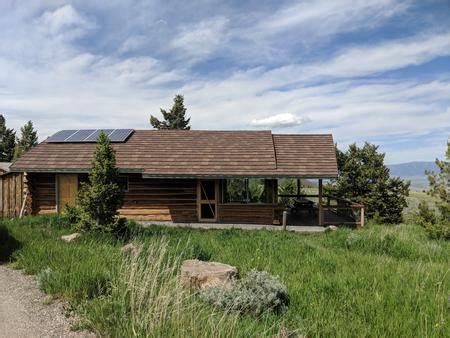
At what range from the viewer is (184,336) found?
4227mm

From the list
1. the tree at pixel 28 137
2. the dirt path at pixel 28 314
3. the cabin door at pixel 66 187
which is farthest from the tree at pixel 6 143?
the dirt path at pixel 28 314

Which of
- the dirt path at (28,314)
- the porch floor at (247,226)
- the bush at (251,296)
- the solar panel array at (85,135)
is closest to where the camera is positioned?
the dirt path at (28,314)

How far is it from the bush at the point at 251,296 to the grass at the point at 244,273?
0.18m

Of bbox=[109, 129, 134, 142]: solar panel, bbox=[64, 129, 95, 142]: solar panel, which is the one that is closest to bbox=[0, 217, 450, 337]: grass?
bbox=[109, 129, 134, 142]: solar panel

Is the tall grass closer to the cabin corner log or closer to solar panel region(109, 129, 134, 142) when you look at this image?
the cabin corner log

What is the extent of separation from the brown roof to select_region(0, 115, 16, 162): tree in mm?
26558

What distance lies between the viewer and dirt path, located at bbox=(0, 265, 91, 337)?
16.0ft

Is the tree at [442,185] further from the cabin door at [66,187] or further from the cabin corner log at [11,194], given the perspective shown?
the cabin corner log at [11,194]

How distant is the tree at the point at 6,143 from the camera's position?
4244 cm

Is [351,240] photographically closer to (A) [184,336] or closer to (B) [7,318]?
(A) [184,336]

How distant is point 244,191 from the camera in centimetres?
1880

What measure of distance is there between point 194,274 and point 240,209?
1178 cm

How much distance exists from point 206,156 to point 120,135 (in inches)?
224

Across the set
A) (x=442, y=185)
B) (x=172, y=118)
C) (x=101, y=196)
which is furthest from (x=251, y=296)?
(x=172, y=118)
